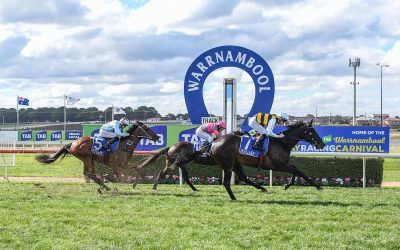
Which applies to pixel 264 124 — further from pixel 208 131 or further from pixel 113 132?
pixel 113 132

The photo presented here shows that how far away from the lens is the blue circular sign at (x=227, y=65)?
15516 mm

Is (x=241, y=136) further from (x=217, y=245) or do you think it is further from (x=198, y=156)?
(x=217, y=245)

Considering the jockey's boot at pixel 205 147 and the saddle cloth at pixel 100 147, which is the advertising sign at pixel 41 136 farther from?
the jockey's boot at pixel 205 147

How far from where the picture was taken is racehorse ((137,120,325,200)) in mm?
10617

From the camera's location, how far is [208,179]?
15.2m

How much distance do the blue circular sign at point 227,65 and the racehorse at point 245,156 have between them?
3.40m

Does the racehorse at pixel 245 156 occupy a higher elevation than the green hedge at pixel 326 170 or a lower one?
higher

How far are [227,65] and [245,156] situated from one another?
526 centimetres

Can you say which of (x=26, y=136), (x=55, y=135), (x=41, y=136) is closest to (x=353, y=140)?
(x=55, y=135)

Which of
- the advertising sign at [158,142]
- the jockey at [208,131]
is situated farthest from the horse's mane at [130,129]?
the advertising sign at [158,142]

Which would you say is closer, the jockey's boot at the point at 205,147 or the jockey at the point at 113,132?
the jockey's boot at the point at 205,147

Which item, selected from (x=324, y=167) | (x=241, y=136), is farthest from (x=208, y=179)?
(x=241, y=136)

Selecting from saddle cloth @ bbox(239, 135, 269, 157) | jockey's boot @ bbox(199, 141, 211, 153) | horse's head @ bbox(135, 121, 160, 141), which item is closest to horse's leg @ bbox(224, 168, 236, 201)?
saddle cloth @ bbox(239, 135, 269, 157)

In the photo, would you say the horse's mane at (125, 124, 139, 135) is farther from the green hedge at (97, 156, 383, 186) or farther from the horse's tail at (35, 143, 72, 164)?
the green hedge at (97, 156, 383, 186)
